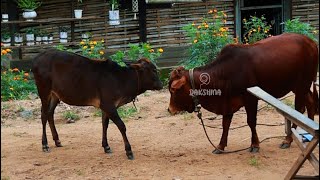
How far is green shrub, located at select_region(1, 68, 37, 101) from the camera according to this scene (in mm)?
9891

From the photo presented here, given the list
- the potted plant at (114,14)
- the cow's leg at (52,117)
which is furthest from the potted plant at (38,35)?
the cow's leg at (52,117)

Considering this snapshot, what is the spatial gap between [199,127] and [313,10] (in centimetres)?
700

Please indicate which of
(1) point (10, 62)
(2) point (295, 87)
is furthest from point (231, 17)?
(2) point (295, 87)

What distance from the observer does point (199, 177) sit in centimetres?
569

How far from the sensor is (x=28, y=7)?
36.4 ft

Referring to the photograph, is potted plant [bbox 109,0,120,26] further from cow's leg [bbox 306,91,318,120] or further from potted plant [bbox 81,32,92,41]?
cow's leg [bbox 306,91,318,120]

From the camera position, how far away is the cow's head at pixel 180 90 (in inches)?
248

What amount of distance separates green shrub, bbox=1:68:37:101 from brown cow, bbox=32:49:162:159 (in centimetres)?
343

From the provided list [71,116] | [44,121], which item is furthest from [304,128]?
[71,116]

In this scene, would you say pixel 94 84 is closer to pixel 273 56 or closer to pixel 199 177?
pixel 199 177

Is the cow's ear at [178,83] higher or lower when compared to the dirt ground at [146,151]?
higher

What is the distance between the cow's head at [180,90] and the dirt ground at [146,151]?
0.61m

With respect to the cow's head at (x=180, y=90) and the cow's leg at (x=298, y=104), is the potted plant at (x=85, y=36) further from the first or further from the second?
the cow's leg at (x=298, y=104)

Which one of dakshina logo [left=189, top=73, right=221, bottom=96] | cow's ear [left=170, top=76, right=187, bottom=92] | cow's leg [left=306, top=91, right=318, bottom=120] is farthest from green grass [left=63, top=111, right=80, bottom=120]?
cow's leg [left=306, top=91, right=318, bottom=120]
